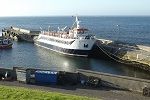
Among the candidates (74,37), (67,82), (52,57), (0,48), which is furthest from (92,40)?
(67,82)

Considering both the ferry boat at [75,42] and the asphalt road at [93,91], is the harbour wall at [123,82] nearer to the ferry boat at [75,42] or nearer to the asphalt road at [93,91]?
the asphalt road at [93,91]

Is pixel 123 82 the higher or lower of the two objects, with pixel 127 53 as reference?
higher

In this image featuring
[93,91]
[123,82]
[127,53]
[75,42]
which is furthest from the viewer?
[75,42]

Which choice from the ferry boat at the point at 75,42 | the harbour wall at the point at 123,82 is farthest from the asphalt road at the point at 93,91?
the ferry boat at the point at 75,42

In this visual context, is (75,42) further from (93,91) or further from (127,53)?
(93,91)

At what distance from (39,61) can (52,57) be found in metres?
6.44

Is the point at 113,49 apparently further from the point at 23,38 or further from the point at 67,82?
the point at 23,38

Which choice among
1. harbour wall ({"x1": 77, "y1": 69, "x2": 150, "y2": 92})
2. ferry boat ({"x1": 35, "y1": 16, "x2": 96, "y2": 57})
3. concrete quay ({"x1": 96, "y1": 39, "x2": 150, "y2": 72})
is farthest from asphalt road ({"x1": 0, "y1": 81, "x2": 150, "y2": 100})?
ferry boat ({"x1": 35, "y1": 16, "x2": 96, "y2": 57})

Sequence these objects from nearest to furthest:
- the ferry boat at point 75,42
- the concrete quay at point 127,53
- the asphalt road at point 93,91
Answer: the asphalt road at point 93,91 → the concrete quay at point 127,53 → the ferry boat at point 75,42

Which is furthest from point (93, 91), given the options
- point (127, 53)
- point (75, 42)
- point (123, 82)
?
point (75, 42)

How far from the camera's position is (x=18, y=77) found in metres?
31.5

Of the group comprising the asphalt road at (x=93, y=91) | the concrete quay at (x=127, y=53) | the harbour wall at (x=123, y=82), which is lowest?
the concrete quay at (x=127, y=53)

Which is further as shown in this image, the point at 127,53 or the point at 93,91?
the point at 127,53

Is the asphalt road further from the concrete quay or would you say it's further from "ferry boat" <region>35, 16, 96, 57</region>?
"ferry boat" <region>35, 16, 96, 57</region>
